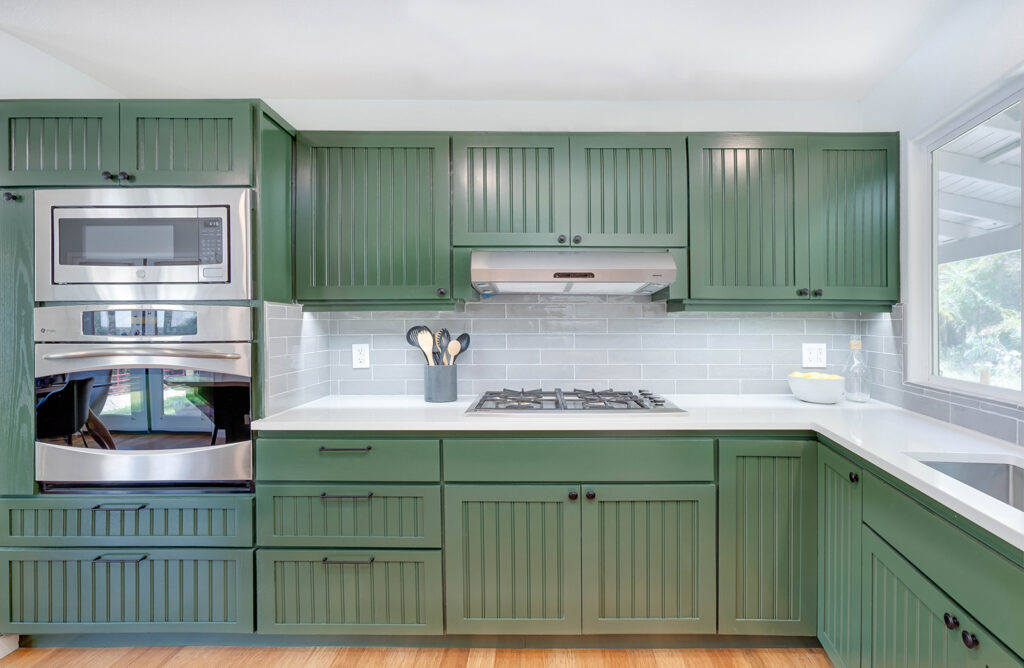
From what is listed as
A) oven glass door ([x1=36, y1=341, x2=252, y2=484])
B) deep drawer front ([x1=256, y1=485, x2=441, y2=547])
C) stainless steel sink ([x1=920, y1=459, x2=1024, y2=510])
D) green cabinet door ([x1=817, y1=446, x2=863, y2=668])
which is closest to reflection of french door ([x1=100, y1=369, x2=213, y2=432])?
oven glass door ([x1=36, y1=341, x2=252, y2=484])

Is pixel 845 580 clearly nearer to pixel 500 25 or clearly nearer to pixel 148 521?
pixel 500 25

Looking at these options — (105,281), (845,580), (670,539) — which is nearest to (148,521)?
(105,281)

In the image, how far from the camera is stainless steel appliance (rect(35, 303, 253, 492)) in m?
1.92

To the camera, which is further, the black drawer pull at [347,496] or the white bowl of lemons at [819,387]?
the white bowl of lemons at [819,387]

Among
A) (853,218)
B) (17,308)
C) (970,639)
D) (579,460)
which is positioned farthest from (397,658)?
(853,218)

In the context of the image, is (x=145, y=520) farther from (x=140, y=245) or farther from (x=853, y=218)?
(x=853, y=218)

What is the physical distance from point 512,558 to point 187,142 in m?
1.97

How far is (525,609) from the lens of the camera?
6.44ft

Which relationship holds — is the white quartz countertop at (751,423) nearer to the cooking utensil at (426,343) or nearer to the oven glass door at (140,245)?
the cooking utensil at (426,343)

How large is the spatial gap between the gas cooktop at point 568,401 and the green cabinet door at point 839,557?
1.77 ft

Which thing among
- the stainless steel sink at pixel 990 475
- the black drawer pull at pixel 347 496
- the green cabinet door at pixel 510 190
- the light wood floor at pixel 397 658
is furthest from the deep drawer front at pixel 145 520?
the stainless steel sink at pixel 990 475

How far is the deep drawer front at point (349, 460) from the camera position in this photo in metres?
1.95

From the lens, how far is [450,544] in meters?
1.95

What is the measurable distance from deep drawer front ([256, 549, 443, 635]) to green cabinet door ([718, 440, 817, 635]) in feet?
3.59
